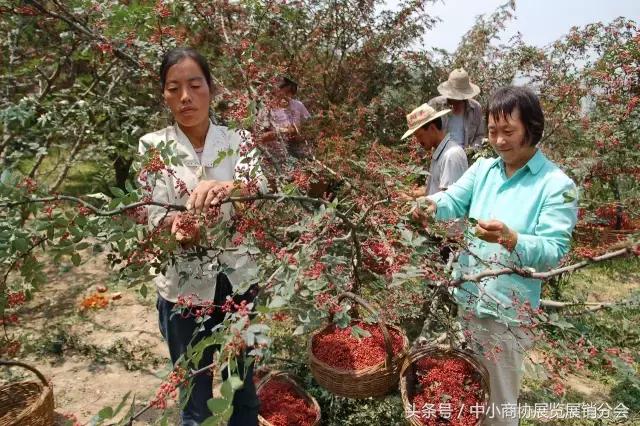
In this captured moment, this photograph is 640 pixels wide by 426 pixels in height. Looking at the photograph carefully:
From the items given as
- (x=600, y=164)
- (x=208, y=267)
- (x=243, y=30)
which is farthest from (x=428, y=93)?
(x=208, y=267)

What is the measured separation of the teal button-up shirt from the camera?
1.69m

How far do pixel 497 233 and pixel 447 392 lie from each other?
74cm

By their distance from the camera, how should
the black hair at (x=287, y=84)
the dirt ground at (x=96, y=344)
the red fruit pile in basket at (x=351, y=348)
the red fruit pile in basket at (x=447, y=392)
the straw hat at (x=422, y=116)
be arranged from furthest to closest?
1. the black hair at (x=287, y=84)
2. the dirt ground at (x=96, y=344)
3. the straw hat at (x=422, y=116)
4. the red fruit pile in basket at (x=351, y=348)
5. the red fruit pile in basket at (x=447, y=392)

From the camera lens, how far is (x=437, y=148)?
3.12 meters

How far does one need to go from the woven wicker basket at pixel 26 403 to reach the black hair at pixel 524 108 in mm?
2621

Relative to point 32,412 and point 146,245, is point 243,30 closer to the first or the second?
point 146,245

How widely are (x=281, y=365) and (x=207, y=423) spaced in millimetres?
2193

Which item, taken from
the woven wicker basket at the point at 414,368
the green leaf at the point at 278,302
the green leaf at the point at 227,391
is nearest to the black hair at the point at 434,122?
the woven wicker basket at the point at 414,368

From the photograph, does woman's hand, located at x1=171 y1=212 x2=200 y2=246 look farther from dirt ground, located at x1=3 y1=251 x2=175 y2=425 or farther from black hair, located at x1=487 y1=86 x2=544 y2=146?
dirt ground, located at x1=3 y1=251 x2=175 y2=425

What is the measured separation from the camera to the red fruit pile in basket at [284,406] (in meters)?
2.42

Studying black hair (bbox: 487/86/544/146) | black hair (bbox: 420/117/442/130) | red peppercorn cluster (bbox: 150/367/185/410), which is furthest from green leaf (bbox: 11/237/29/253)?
black hair (bbox: 420/117/442/130)

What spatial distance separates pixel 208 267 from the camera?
1810 millimetres

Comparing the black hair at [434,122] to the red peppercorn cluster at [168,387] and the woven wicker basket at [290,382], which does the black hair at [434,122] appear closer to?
the woven wicker basket at [290,382]

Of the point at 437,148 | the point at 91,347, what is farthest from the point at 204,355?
the point at 91,347
